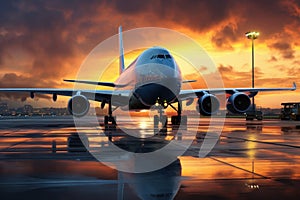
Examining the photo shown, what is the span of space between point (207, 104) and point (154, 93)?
20.8 feet

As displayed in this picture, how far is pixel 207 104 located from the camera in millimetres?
30969

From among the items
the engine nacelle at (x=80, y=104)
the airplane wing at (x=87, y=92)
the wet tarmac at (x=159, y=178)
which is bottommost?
the wet tarmac at (x=159, y=178)

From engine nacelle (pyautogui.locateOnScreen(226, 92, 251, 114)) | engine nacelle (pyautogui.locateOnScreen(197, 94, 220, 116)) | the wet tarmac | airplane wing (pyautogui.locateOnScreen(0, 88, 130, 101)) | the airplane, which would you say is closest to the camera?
the wet tarmac

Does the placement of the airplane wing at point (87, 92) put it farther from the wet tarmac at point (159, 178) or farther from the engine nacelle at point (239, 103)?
the wet tarmac at point (159, 178)

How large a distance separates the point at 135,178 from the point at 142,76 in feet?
63.9

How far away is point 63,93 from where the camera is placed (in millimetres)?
34312

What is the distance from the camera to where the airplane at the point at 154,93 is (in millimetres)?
25578

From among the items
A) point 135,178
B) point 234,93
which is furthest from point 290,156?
point 234,93

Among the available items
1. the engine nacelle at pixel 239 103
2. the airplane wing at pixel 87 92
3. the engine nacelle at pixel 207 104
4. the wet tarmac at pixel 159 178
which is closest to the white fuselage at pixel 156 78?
the airplane wing at pixel 87 92

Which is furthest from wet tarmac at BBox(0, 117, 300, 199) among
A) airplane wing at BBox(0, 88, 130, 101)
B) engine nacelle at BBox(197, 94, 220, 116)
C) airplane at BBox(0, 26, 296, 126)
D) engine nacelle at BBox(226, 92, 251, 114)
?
airplane wing at BBox(0, 88, 130, 101)

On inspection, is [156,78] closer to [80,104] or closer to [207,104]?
[207,104]

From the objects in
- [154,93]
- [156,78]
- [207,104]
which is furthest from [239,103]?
[156,78]

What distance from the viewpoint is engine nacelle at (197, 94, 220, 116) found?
101ft

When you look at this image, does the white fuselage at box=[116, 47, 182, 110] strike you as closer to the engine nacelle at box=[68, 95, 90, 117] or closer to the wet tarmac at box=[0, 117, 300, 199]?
the engine nacelle at box=[68, 95, 90, 117]
